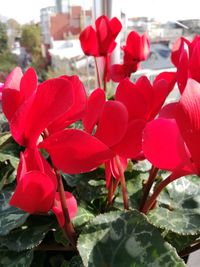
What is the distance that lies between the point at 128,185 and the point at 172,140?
24 centimetres

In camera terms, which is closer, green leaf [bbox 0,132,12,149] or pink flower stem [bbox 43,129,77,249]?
pink flower stem [bbox 43,129,77,249]

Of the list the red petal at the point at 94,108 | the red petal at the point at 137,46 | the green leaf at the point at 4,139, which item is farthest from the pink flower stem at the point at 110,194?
the red petal at the point at 137,46

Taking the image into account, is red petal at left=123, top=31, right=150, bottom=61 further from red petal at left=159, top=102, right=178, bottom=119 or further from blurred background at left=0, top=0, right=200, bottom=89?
blurred background at left=0, top=0, right=200, bottom=89

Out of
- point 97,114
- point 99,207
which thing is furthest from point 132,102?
point 99,207

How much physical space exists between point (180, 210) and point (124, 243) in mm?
123

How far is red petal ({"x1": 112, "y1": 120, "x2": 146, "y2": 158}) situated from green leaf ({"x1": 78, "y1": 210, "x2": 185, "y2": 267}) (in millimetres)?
61

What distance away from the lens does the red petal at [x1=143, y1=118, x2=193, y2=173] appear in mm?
247

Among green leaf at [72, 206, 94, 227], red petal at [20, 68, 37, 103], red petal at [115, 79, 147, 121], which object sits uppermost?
red petal at [20, 68, 37, 103]

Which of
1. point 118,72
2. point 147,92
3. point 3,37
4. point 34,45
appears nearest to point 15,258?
point 147,92

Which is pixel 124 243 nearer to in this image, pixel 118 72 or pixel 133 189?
pixel 133 189

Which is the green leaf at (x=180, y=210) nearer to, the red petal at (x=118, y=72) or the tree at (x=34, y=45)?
the red petal at (x=118, y=72)

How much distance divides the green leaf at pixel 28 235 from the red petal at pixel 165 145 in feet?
0.62

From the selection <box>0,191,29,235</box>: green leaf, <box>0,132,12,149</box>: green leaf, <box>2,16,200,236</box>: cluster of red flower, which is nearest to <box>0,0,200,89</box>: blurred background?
<box>0,132,12,149</box>: green leaf

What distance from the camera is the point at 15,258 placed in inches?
16.4
